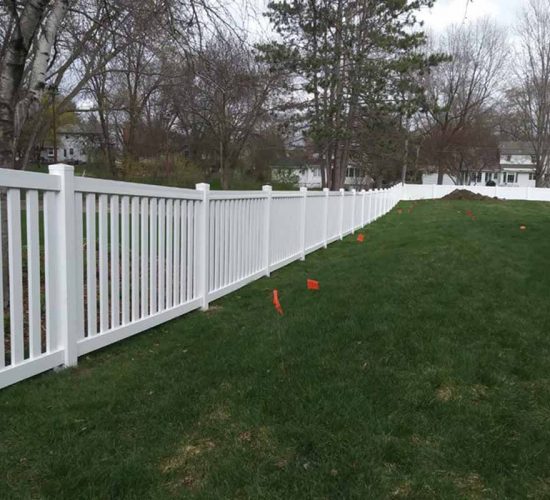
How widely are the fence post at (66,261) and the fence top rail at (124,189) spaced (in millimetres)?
117

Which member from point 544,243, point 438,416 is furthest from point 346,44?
point 438,416

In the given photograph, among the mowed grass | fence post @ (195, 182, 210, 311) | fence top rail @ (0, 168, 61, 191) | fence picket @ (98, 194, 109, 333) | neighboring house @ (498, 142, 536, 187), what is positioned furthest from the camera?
neighboring house @ (498, 142, 536, 187)

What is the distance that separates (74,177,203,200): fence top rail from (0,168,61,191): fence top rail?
0.62 feet

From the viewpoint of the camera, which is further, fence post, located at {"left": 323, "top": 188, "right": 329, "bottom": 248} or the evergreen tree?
the evergreen tree

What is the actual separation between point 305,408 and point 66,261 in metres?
1.78

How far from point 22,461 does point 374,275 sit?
451cm

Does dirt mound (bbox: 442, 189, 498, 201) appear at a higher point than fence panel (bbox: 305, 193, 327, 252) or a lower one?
higher

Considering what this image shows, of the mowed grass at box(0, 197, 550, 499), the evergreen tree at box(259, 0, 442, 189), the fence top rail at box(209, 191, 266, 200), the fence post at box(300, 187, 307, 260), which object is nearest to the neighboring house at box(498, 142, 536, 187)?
the evergreen tree at box(259, 0, 442, 189)

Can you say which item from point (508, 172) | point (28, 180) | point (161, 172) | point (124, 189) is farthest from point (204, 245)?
point (508, 172)

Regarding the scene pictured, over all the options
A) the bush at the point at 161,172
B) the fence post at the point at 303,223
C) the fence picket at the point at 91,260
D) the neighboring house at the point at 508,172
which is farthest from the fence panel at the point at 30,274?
the neighboring house at the point at 508,172

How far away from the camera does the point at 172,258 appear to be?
460cm

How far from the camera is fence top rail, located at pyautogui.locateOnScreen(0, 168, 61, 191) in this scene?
2801 mm

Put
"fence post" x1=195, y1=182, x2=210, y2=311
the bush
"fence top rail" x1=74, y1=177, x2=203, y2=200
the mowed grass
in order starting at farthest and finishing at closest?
1. the bush
2. "fence post" x1=195, y1=182, x2=210, y2=311
3. "fence top rail" x1=74, y1=177, x2=203, y2=200
4. the mowed grass

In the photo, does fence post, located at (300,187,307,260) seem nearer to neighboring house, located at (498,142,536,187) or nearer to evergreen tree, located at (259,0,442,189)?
evergreen tree, located at (259,0,442,189)
